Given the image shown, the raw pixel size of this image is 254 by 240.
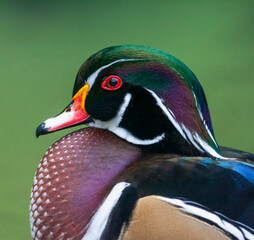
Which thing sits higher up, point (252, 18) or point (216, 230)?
point (252, 18)

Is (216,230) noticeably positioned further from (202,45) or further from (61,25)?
(61,25)

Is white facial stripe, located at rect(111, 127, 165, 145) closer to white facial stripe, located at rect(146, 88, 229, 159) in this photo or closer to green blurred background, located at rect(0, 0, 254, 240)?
white facial stripe, located at rect(146, 88, 229, 159)

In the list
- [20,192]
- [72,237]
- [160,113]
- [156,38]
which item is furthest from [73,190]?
[156,38]

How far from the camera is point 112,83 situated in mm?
818

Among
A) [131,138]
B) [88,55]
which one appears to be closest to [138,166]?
[131,138]

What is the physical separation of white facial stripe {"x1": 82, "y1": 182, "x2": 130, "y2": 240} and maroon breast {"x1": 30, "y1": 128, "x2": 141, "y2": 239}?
0.04ft

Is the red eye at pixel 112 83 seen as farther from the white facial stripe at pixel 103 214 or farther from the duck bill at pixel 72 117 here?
the white facial stripe at pixel 103 214

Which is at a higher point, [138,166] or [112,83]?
[112,83]

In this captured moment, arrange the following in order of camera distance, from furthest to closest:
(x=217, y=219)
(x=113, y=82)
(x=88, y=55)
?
1. (x=88, y=55)
2. (x=113, y=82)
3. (x=217, y=219)

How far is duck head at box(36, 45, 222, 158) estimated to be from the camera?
2.67 feet

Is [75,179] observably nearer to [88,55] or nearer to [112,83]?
[112,83]

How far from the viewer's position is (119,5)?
105 inches

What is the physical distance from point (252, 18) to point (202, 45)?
0.33 metres

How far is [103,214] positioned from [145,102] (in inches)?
7.1
